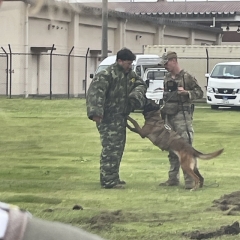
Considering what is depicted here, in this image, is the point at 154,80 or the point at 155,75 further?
the point at 155,75

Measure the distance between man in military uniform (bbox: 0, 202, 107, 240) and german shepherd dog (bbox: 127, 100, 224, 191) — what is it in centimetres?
790

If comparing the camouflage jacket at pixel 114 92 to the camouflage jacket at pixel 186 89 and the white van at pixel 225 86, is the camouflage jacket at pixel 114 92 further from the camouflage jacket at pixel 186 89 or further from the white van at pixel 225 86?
the white van at pixel 225 86

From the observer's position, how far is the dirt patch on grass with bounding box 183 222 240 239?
658 cm

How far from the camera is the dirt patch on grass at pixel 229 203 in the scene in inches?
308

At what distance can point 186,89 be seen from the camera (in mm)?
9422

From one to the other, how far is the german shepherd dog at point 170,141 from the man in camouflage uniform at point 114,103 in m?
0.23

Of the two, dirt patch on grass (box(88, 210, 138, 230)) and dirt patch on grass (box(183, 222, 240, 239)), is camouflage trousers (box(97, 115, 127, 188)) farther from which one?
dirt patch on grass (box(183, 222, 240, 239))

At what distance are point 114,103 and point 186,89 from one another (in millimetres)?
912

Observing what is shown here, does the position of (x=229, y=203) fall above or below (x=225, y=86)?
below

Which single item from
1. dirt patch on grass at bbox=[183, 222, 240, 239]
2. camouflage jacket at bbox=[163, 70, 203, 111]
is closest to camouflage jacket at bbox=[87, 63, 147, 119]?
camouflage jacket at bbox=[163, 70, 203, 111]

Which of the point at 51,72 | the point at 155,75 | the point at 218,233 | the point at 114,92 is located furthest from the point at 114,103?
the point at 51,72

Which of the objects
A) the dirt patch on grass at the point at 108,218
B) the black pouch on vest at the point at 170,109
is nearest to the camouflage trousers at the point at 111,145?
the black pouch on vest at the point at 170,109

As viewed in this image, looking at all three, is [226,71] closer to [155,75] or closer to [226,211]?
[155,75]

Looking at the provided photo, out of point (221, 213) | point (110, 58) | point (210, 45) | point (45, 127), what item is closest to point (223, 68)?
point (110, 58)
